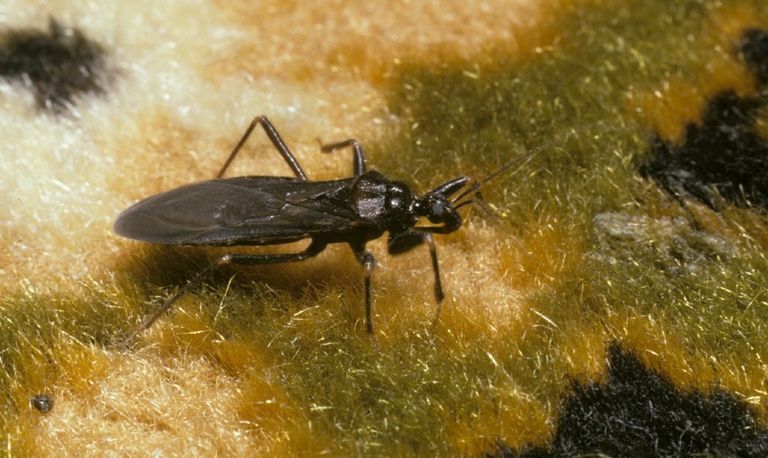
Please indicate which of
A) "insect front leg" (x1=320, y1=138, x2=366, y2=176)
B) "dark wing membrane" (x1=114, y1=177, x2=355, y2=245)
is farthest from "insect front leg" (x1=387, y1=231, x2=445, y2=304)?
"insect front leg" (x1=320, y1=138, x2=366, y2=176)

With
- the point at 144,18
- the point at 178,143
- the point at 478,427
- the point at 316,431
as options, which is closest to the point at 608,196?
the point at 478,427

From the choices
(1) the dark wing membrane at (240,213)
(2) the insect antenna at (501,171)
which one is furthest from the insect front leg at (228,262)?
(2) the insect antenna at (501,171)

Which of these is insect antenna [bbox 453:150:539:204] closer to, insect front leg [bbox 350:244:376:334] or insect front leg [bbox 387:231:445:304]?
insect front leg [bbox 387:231:445:304]

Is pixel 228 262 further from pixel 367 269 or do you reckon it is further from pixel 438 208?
A: pixel 438 208

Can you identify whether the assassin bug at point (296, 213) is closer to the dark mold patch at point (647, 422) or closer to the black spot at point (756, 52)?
the dark mold patch at point (647, 422)

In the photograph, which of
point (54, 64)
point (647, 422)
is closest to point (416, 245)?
point (647, 422)

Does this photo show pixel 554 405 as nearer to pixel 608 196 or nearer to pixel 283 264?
pixel 608 196
